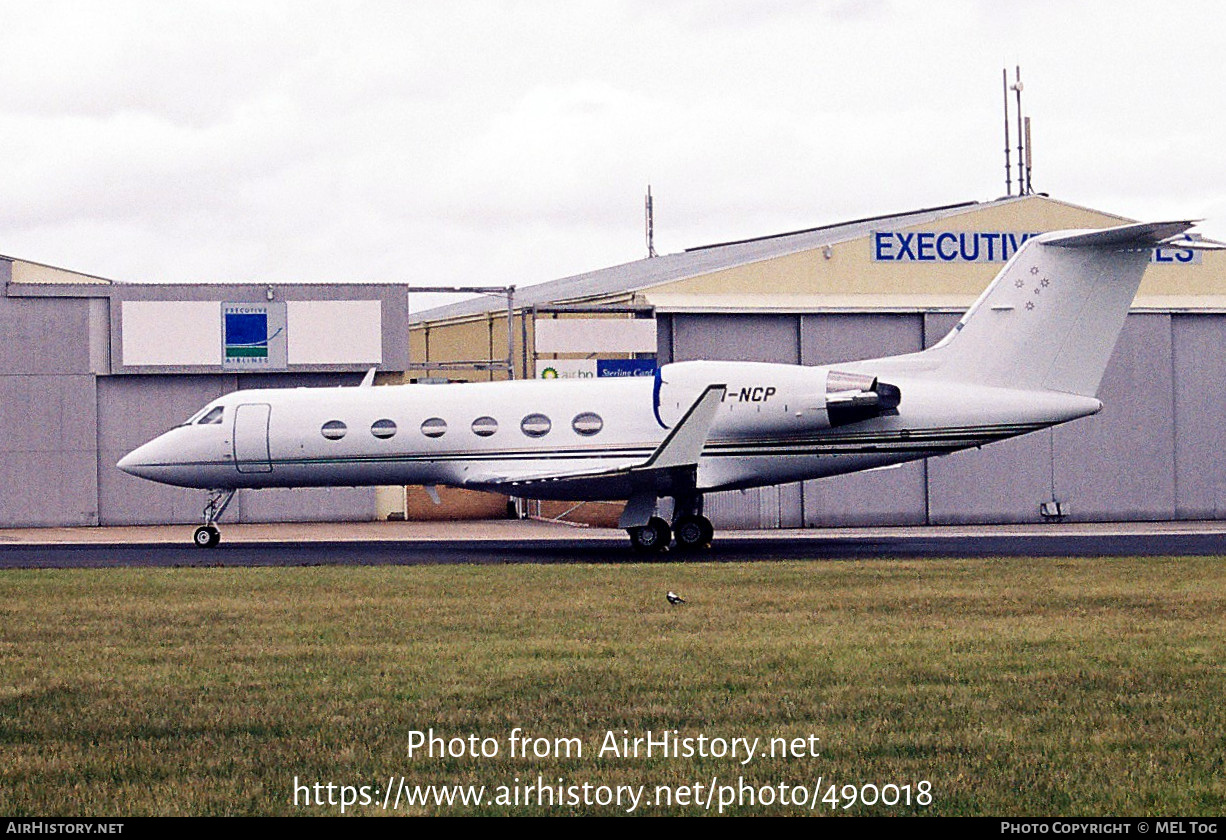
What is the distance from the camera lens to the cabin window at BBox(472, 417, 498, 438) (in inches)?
1102

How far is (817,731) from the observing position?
9188mm

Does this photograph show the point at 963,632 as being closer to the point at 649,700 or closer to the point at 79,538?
the point at 649,700

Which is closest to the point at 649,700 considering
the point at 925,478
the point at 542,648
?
the point at 542,648

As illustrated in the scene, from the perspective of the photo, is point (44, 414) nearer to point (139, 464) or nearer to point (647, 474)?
point (139, 464)

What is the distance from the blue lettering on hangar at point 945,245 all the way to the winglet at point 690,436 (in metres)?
15.4

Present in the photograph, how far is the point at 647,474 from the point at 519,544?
212 inches

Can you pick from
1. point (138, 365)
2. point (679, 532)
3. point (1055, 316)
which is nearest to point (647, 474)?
point (679, 532)

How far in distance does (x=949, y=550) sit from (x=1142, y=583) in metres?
8.14

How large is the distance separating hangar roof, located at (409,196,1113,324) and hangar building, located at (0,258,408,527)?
22.8 feet

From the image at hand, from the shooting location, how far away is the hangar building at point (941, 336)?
38.4 meters

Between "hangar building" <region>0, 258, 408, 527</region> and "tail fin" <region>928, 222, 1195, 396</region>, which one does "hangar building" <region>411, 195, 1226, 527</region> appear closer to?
"hangar building" <region>0, 258, 408, 527</region>

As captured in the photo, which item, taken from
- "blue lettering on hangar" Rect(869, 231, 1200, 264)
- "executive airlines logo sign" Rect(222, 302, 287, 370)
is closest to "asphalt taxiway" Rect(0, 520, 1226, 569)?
"executive airlines logo sign" Rect(222, 302, 287, 370)

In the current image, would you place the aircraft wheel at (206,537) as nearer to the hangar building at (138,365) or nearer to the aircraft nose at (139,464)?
the aircraft nose at (139,464)

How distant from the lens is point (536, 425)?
91.4 feet
